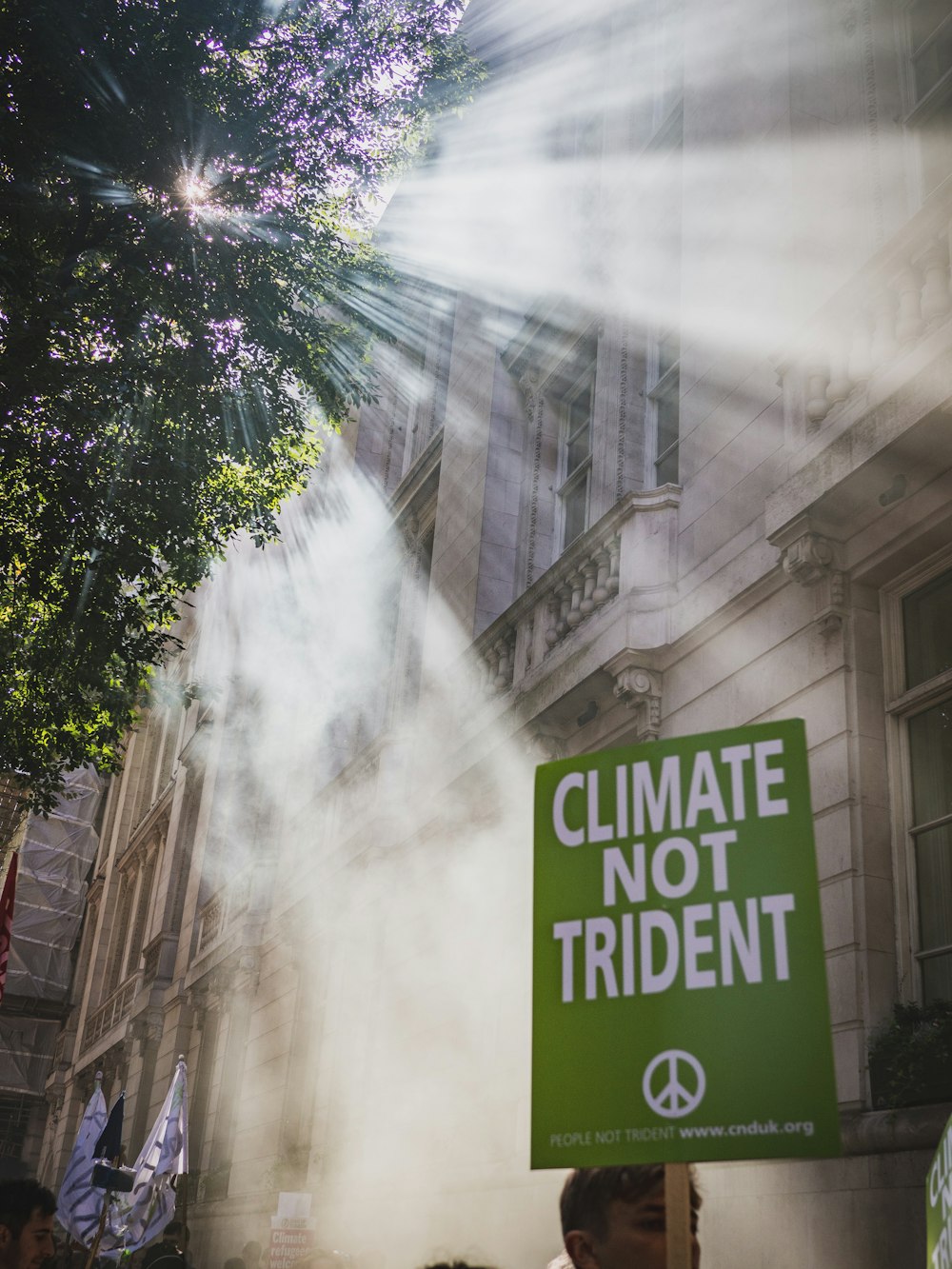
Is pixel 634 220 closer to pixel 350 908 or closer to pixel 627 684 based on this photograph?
pixel 627 684

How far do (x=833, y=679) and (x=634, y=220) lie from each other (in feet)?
21.4

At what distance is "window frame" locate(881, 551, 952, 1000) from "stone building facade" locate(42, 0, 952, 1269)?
2cm

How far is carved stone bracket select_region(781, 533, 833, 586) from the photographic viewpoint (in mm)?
8031

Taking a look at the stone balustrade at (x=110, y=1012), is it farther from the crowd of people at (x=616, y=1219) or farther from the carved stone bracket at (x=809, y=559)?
the crowd of people at (x=616, y=1219)

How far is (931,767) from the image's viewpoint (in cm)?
742

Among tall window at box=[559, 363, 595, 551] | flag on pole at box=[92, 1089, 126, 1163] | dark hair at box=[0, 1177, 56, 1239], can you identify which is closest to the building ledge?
dark hair at box=[0, 1177, 56, 1239]

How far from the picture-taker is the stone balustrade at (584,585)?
34.6 ft

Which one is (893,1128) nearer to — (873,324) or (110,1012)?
(873,324)

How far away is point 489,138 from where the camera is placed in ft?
59.3

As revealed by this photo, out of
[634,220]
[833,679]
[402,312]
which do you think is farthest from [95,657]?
[402,312]

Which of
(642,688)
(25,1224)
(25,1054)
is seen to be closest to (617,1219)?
(25,1224)

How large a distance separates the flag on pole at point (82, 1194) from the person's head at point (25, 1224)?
8.36 m

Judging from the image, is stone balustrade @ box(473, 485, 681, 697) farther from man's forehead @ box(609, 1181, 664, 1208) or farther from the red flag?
man's forehead @ box(609, 1181, 664, 1208)

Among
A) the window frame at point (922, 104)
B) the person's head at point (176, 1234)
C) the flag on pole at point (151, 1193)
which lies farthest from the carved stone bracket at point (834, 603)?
Answer: the person's head at point (176, 1234)
